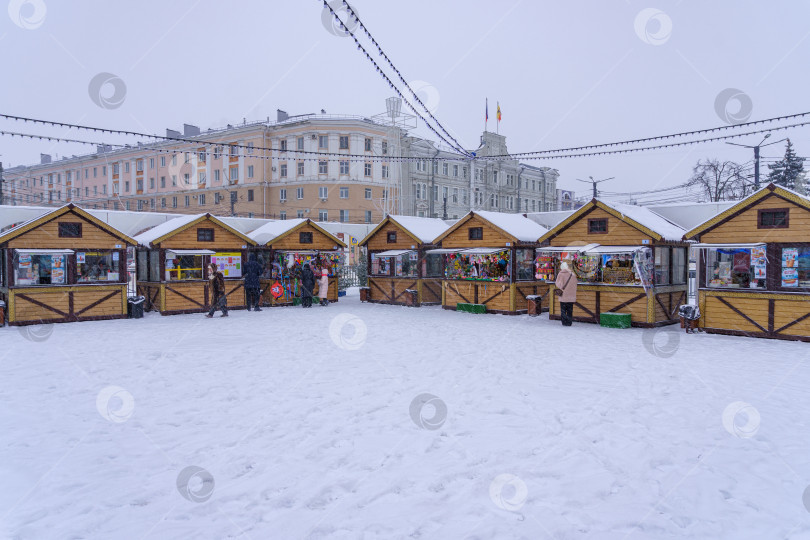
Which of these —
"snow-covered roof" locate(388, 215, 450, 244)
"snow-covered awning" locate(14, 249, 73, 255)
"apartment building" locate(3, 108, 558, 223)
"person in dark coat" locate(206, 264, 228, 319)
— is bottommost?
"person in dark coat" locate(206, 264, 228, 319)

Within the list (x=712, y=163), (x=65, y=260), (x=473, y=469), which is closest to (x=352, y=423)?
(x=473, y=469)

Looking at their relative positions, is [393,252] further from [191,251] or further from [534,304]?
[191,251]

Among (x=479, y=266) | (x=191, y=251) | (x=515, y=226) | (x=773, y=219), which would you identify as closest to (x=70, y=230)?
(x=191, y=251)

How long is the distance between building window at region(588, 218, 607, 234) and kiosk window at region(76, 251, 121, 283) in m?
15.1

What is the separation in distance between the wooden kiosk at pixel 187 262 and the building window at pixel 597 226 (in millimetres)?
12023

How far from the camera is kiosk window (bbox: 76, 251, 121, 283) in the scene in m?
16.8

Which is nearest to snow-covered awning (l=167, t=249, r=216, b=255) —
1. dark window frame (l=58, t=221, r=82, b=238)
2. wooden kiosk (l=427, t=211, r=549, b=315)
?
dark window frame (l=58, t=221, r=82, b=238)

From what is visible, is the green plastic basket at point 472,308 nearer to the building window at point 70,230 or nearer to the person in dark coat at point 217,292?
the person in dark coat at point 217,292

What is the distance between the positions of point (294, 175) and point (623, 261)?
40124mm

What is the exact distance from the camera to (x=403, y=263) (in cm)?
2266

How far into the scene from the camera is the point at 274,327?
15.2 m

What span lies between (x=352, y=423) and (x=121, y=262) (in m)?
14.1

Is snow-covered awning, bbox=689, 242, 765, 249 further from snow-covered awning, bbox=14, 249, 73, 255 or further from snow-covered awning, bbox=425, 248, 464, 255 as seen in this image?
snow-covered awning, bbox=14, 249, 73, 255

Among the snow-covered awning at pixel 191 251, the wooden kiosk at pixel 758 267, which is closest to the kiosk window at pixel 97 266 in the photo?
the snow-covered awning at pixel 191 251
